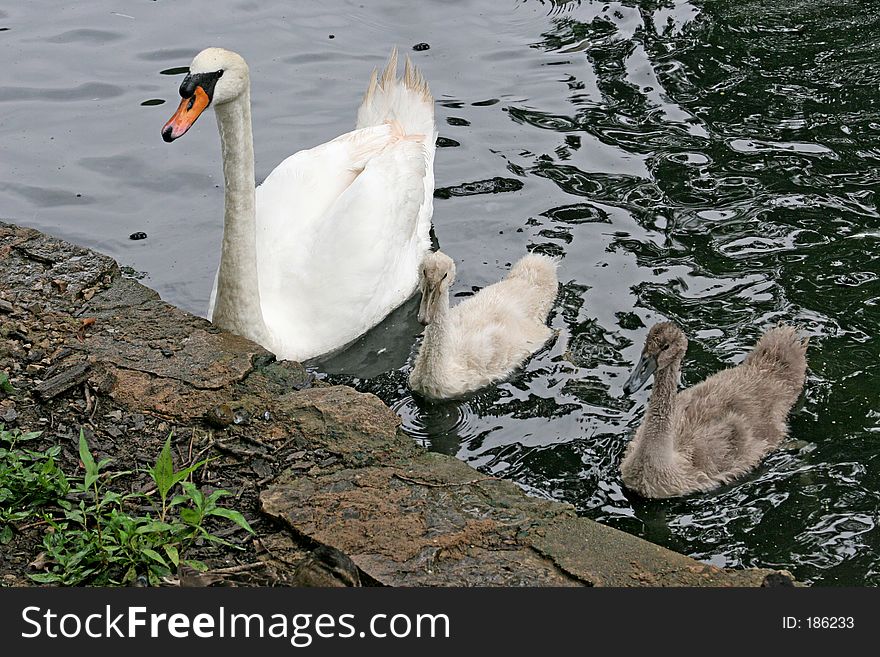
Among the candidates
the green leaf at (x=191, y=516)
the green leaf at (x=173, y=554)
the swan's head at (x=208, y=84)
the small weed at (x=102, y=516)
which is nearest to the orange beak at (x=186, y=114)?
the swan's head at (x=208, y=84)

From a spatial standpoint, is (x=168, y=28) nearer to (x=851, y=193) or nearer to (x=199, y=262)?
(x=199, y=262)

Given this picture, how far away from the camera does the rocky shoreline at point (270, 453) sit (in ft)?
13.2

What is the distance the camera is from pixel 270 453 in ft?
15.2

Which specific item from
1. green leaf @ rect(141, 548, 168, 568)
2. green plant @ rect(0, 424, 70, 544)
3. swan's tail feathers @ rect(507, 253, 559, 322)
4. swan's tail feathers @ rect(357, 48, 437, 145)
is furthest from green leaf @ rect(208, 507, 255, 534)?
swan's tail feathers @ rect(357, 48, 437, 145)

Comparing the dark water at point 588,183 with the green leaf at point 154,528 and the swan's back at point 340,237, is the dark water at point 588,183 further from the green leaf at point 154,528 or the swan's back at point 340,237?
the green leaf at point 154,528

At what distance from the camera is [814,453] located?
5867mm

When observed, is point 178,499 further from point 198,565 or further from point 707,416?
point 707,416

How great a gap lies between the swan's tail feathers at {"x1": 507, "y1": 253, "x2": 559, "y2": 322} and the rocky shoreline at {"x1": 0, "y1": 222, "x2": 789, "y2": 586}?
6.69ft

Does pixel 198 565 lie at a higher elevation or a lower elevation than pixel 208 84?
lower

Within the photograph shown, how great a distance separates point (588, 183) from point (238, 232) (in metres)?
3.15

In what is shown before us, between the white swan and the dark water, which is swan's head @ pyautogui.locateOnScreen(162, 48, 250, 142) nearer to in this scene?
the white swan

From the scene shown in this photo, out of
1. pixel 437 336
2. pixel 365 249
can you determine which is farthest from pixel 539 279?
pixel 365 249

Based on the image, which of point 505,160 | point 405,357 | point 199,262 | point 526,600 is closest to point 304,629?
point 526,600

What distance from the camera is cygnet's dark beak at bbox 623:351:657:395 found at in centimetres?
570
